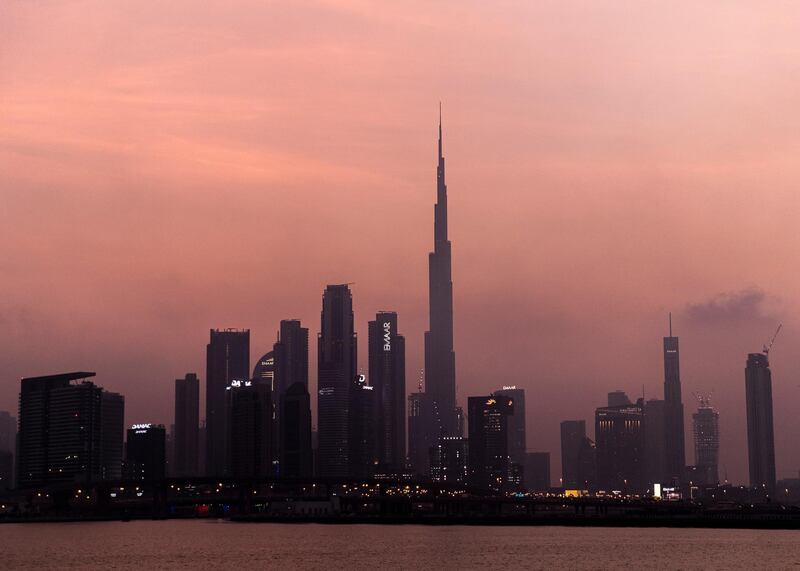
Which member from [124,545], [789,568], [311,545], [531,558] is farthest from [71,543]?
[789,568]

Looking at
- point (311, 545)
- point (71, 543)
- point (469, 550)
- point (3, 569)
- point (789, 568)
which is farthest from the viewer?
point (71, 543)

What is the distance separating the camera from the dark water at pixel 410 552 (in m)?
137

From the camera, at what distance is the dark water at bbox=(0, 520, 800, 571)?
13725 cm

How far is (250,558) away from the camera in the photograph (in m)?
148

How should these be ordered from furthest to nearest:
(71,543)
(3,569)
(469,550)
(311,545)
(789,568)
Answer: (71,543), (311,545), (469,550), (3,569), (789,568)

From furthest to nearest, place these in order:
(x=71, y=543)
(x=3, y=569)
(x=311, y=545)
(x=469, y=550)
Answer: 1. (x=71, y=543)
2. (x=311, y=545)
3. (x=469, y=550)
4. (x=3, y=569)

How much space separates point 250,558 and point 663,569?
4694 centimetres

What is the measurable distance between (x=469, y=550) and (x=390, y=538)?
32.1 metres

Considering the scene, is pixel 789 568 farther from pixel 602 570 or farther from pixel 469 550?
pixel 469 550

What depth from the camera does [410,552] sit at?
513 feet

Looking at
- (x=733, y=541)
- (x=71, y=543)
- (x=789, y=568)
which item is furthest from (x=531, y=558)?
(x=71, y=543)

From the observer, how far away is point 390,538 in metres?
193

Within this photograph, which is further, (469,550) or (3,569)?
(469,550)

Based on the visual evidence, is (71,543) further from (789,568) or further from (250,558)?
(789,568)
